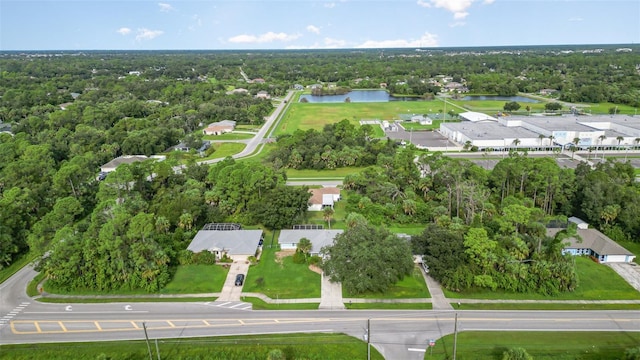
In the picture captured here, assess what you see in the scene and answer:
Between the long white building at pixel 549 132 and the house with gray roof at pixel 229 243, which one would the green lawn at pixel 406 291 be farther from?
the long white building at pixel 549 132

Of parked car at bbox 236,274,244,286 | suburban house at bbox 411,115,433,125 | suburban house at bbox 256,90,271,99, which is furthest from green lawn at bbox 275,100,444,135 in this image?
parked car at bbox 236,274,244,286

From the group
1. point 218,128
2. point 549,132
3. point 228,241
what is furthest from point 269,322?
point 549,132

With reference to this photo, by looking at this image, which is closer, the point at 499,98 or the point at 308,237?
the point at 308,237

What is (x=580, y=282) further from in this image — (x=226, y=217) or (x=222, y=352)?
(x=226, y=217)

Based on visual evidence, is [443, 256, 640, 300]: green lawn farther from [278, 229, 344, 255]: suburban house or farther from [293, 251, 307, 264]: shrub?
[293, 251, 307, 264]: shrub

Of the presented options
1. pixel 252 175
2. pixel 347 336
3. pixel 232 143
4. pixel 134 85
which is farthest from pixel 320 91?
pixel 347 336

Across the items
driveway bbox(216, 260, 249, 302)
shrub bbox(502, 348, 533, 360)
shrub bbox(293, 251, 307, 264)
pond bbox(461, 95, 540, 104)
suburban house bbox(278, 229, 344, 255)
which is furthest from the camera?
pond bbox(461, 95, 540, 104)

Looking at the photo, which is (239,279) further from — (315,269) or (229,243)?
(315,269)
